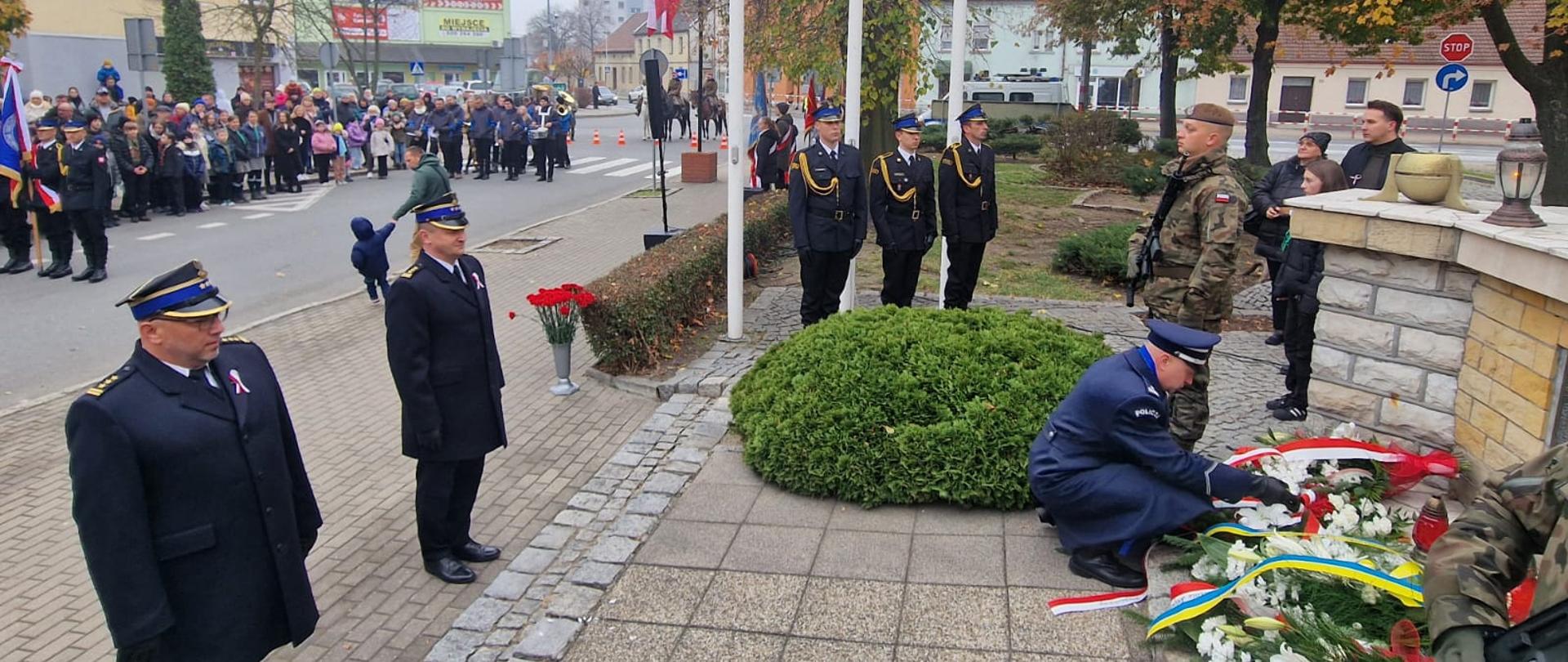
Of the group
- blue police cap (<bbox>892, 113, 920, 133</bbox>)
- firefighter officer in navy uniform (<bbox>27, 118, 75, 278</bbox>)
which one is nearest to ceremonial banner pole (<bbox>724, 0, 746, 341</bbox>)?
blue police cap (<bbox>892, 113, 920, 133</bbox>)

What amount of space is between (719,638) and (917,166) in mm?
5572

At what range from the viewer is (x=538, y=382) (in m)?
9.17

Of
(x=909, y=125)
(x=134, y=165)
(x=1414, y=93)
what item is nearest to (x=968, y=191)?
(x=909, y=125)

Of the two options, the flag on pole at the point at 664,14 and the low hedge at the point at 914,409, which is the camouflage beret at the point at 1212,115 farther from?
the flag on pole at the point at 664,14

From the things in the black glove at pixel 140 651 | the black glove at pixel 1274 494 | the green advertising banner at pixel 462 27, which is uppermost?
the green advertising banner at pixel 462 27

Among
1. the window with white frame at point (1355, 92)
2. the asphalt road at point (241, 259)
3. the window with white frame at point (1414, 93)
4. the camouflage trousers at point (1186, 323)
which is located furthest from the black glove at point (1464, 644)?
the window with white frame at point (1355, 92)

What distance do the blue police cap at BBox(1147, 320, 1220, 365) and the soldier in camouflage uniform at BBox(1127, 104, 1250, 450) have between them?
1103 millimetres

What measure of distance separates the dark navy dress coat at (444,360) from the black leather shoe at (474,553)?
0.65 m

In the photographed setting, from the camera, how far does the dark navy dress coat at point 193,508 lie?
11.2 ft

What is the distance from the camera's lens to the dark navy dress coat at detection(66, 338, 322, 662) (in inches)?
134

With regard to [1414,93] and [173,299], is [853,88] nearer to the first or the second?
[173,299]

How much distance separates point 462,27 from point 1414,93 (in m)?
56.1

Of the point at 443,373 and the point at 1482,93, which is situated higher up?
the point at 1482,93

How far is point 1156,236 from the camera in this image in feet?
21.1
